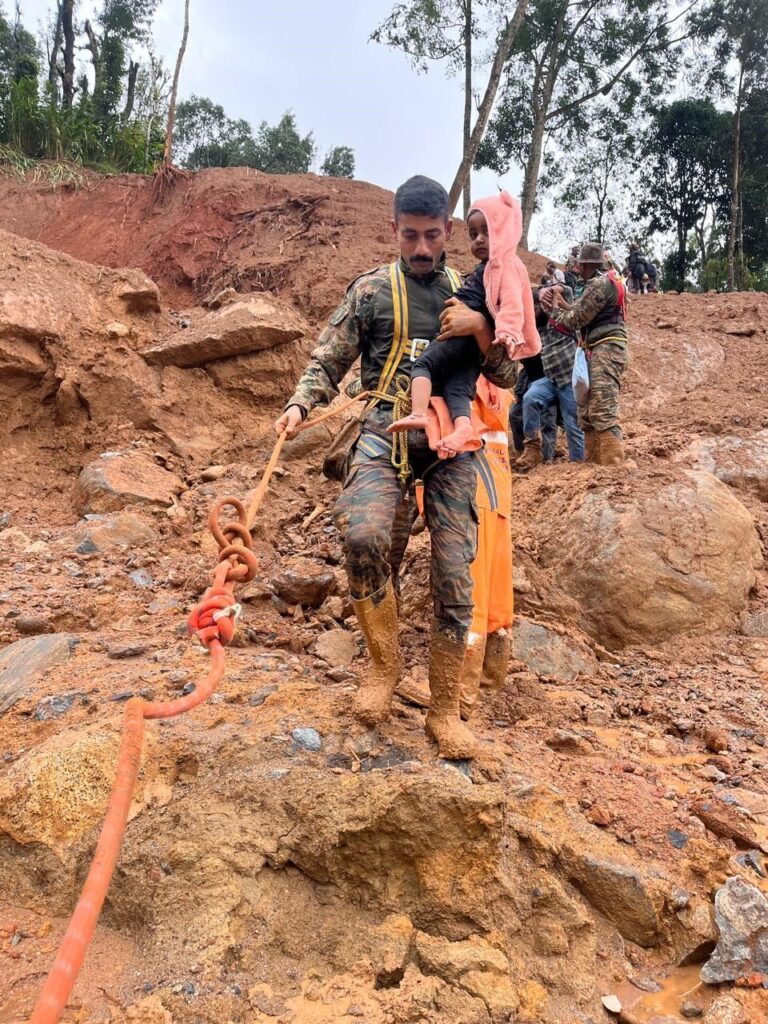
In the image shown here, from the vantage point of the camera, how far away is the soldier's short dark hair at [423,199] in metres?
2.78

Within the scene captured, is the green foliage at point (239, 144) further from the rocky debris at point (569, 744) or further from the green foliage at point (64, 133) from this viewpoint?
the rocky debris at point (569, 744)

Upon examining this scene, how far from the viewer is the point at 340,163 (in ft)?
87.4

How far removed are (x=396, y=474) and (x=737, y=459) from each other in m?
4.81

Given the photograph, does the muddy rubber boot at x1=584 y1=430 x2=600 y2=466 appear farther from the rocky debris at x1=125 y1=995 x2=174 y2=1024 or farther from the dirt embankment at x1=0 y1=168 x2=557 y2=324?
the rocky debris at x1=125 y1=995 x2=174 y2=1024

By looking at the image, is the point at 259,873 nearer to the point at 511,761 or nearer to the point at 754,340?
the point at 511,761

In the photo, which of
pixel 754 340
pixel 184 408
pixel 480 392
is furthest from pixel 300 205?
pixel 480 392

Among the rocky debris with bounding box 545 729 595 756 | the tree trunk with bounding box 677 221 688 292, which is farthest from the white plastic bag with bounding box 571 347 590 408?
the tree trunk with bounding box 677 221 688 292

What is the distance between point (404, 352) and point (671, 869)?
6.48 feet

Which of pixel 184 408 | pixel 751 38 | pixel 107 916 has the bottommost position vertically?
pixel 107 916

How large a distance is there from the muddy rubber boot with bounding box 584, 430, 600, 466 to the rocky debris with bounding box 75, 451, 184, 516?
3308mm

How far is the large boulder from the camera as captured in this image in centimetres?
465

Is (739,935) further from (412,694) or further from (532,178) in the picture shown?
(532,178)

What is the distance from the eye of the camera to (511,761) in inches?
109

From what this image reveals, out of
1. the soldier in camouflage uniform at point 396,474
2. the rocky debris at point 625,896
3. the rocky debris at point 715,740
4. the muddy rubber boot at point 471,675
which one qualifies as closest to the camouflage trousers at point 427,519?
the soldier in camouflage uniform at point 396,474
